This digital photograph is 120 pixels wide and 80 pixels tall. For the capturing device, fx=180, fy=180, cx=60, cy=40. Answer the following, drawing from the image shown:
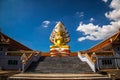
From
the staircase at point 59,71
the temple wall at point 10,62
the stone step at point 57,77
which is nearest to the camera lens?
the stone step at point 57,77

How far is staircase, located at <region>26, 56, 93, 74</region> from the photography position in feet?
68.6

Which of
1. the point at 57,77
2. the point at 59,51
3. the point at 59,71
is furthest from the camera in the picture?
the point at 59,51

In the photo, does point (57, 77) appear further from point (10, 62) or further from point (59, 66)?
point (10, 62)

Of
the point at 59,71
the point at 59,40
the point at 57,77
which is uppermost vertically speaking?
the point at 59,40

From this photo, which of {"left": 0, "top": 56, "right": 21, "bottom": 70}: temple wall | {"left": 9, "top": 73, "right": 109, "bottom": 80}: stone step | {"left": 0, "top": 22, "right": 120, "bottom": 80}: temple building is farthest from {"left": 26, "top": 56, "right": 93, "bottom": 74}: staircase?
{"left": 0, "top": 56, "right": 21, "bottom": 70}: temple wall

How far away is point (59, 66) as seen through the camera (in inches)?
888

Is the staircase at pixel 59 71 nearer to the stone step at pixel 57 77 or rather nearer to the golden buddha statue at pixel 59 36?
the stone step at pixel 57 77

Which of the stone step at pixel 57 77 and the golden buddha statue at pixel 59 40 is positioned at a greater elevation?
the golden buddha statue at pixel 59 40

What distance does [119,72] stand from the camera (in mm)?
21625

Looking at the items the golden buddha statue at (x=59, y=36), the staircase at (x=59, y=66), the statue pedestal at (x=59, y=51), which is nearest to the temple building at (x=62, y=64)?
the staircase at (x=59, y=66)

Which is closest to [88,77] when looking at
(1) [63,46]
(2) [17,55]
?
(2) [17,55]

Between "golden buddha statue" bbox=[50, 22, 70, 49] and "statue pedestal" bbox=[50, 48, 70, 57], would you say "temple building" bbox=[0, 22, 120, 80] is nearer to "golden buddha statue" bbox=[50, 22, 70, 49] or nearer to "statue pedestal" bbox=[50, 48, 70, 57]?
"statue pedestal" bbox=[50, 48, 70, 57]

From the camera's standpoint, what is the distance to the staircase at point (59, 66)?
20.9 metres

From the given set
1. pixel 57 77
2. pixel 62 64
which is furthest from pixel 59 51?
pixel 57 77
